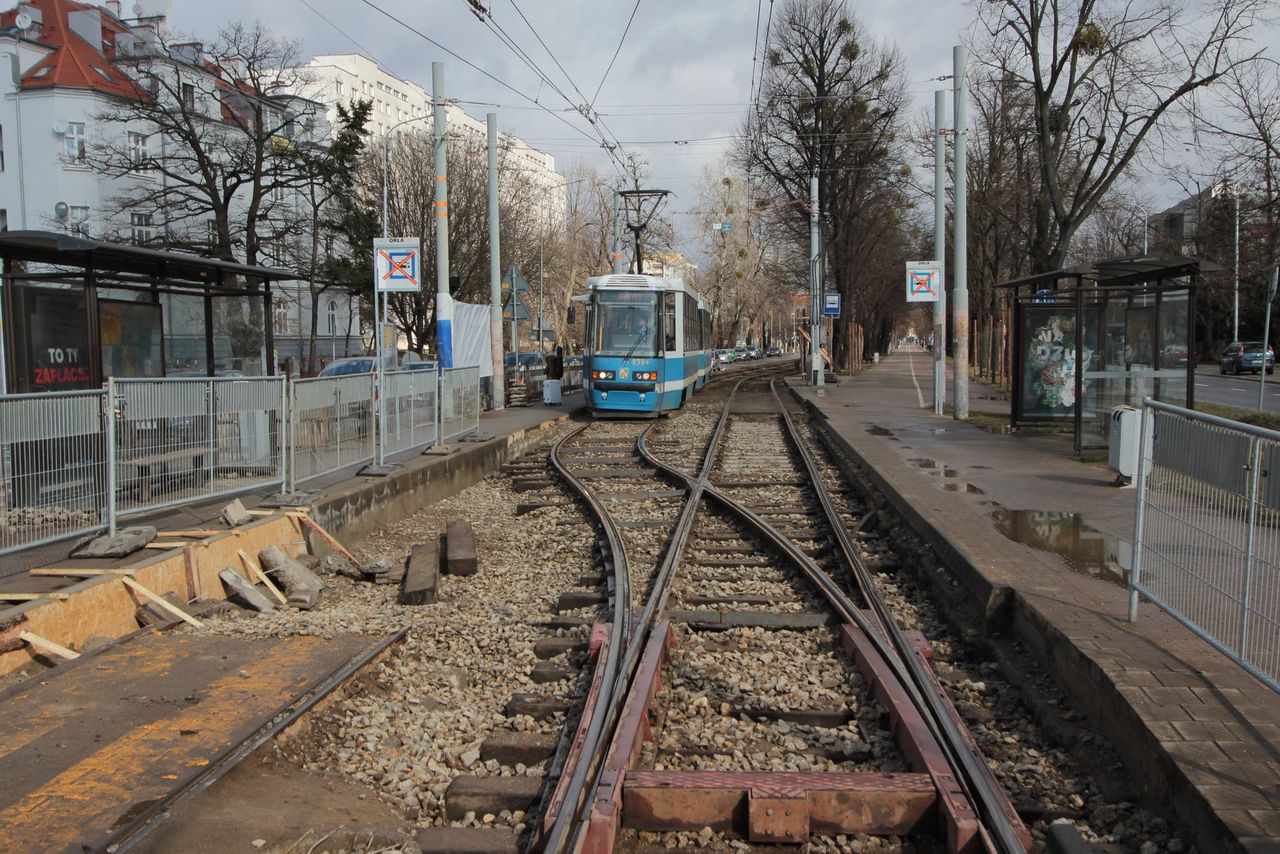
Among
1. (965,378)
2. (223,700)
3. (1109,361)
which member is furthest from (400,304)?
(223,700)

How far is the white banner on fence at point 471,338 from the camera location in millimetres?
22203

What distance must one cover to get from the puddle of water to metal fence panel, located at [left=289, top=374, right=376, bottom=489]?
6798 mm

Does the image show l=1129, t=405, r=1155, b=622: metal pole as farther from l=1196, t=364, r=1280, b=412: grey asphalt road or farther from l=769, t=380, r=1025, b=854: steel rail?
l=1196, t=364, r=1280, b=412: grey asphalt road

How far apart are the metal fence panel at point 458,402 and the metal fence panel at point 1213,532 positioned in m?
11.2

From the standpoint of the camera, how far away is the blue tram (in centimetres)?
2298

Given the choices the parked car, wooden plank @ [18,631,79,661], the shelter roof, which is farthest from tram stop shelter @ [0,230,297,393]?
the parked car

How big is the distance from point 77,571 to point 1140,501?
22.2 feet

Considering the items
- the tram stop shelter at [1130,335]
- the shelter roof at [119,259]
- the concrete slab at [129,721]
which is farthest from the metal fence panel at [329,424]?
the tram stop shelter at [1130,335]

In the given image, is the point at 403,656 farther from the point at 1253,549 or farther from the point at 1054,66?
the point at 1054,66

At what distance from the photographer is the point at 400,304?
41.0 metres

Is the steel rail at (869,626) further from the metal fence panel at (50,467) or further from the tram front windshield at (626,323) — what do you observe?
the tram front windshield at (626,323)

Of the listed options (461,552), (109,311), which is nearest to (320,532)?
(461,552)

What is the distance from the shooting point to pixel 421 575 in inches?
333

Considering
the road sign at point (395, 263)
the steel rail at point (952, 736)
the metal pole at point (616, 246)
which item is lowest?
the steel rail at point (952, 736)
